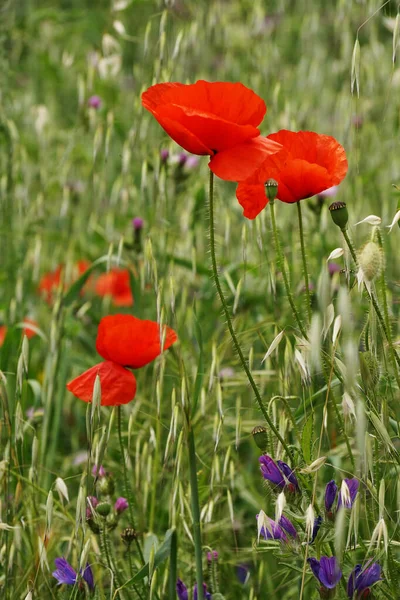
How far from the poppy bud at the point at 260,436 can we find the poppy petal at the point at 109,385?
0.15 m

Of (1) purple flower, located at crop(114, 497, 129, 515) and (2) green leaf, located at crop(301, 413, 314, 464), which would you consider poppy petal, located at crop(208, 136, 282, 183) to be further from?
(1) purple flower, located at crop(114, 497, 129, 515)

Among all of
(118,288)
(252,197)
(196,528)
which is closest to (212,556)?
(196,528)

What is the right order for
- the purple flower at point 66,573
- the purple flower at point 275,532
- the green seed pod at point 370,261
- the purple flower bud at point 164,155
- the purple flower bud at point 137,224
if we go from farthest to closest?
the purple flower bud at point 137,224 → the purple flower bud at point 164,155 → the purple flower at point 66,573 → the purple flower at point 275,532 → the green seed pod at point 370,261

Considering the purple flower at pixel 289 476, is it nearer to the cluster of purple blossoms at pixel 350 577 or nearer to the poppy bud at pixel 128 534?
the cluster of purple blossoms at pixel 350 577

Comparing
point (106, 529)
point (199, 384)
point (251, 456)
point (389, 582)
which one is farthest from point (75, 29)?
point (389, 582)

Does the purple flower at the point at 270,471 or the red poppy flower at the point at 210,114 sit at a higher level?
the red poppy flower at the point at 210,114

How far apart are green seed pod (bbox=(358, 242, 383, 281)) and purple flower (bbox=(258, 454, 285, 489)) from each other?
0.22 metres

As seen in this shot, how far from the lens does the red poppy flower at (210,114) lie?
31.0 inches

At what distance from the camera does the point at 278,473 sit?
82 cm

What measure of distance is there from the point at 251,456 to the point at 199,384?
46cm

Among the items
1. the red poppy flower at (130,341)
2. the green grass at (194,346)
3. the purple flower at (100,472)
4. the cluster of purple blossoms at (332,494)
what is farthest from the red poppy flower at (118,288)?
the cluster of purple blossoms at (332,494)

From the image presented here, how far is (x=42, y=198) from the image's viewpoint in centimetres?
159

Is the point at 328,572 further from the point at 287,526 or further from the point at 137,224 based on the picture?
the point at 137,224

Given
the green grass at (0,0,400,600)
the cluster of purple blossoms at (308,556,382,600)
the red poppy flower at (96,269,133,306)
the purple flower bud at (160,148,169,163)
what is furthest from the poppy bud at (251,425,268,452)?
the red poppy flower at (96,269,133,306)
